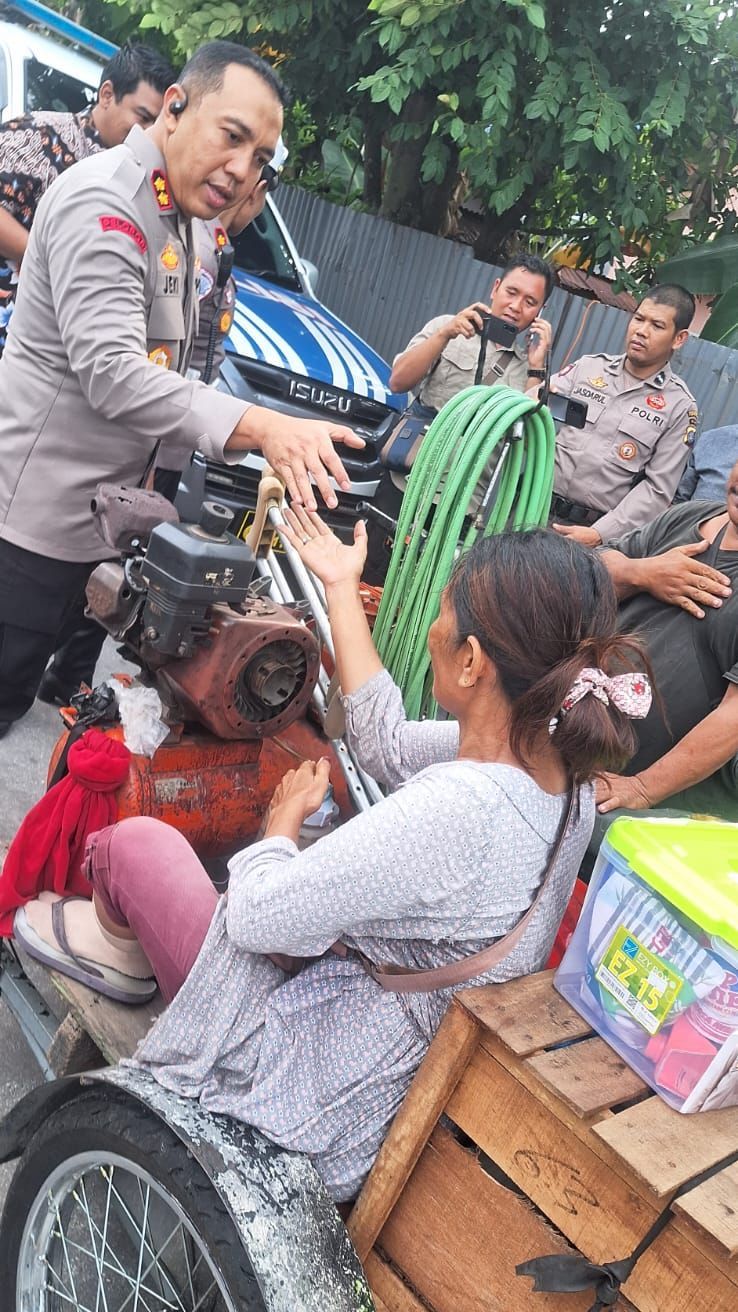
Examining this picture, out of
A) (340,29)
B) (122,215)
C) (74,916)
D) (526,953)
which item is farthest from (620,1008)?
(340,29)

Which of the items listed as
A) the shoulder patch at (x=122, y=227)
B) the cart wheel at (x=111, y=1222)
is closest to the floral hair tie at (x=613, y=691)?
the cart wheel at (x=111, y=1222)

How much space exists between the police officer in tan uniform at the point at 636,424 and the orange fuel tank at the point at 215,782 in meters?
2.36

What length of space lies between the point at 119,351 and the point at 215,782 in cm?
93

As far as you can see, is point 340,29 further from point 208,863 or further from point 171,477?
point 208,863

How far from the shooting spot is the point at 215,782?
2.14 m

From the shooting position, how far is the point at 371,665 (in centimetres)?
186

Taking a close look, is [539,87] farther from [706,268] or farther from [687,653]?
[687,653]

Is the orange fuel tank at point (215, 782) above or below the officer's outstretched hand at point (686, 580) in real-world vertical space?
below

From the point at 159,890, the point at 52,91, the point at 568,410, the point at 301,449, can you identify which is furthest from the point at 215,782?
the point at 52,91

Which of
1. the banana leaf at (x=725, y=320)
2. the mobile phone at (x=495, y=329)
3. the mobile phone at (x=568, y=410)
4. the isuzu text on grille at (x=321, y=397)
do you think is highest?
the banana leaf at (x=725, y=320)

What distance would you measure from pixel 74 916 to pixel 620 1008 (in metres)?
1.17

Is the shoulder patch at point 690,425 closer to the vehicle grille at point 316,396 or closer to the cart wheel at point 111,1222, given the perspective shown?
the vehicle grille at point 316,396

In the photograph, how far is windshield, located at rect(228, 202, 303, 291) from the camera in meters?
5.91

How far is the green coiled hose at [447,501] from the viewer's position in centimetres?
203
